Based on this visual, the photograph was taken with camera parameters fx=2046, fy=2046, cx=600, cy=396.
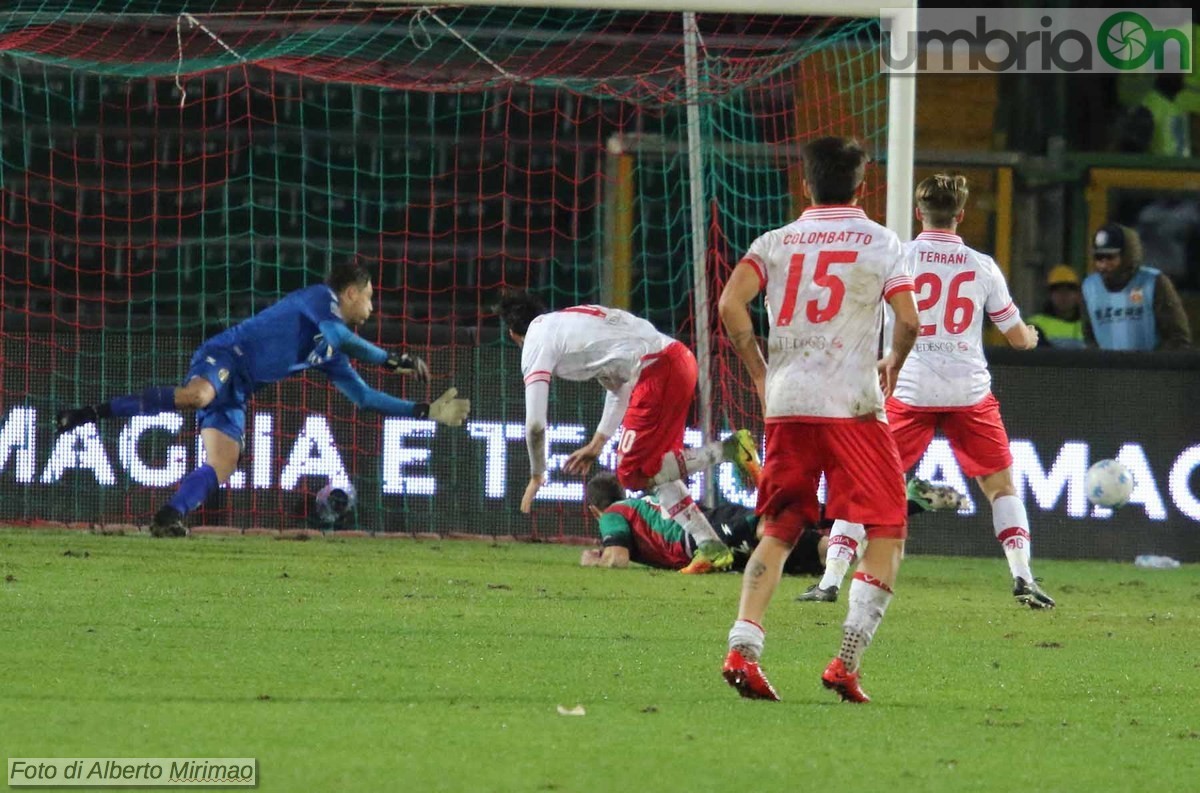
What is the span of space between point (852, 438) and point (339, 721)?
1810 mm

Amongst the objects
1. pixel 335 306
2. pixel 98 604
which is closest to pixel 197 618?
pixel 98 604

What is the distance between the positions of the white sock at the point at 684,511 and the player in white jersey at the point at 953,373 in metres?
1.30

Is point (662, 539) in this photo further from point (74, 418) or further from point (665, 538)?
point (74, 418)

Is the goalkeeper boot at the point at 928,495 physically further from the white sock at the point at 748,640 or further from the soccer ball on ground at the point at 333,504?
the white sock at the point at 748,640

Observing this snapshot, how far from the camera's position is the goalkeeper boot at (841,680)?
617cm

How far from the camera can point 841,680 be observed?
6172mm

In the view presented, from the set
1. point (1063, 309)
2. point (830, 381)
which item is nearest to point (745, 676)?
point (830, 381)

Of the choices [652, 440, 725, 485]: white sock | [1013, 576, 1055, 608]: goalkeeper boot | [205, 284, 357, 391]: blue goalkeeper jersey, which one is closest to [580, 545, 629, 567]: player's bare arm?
[652, 440, 725, 485]: white sock

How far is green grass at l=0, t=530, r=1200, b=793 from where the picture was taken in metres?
5.01

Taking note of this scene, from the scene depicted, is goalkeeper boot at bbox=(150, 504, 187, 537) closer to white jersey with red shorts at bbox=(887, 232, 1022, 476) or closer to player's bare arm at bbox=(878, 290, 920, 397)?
white jersey with red shorts at bbox=(887, 232, 1022, 476)

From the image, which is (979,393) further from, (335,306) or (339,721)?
(339,721)

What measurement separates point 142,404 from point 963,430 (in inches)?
192

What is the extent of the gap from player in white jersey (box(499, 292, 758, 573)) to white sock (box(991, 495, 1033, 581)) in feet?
5.59

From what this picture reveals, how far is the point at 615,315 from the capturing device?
10.9 meters
